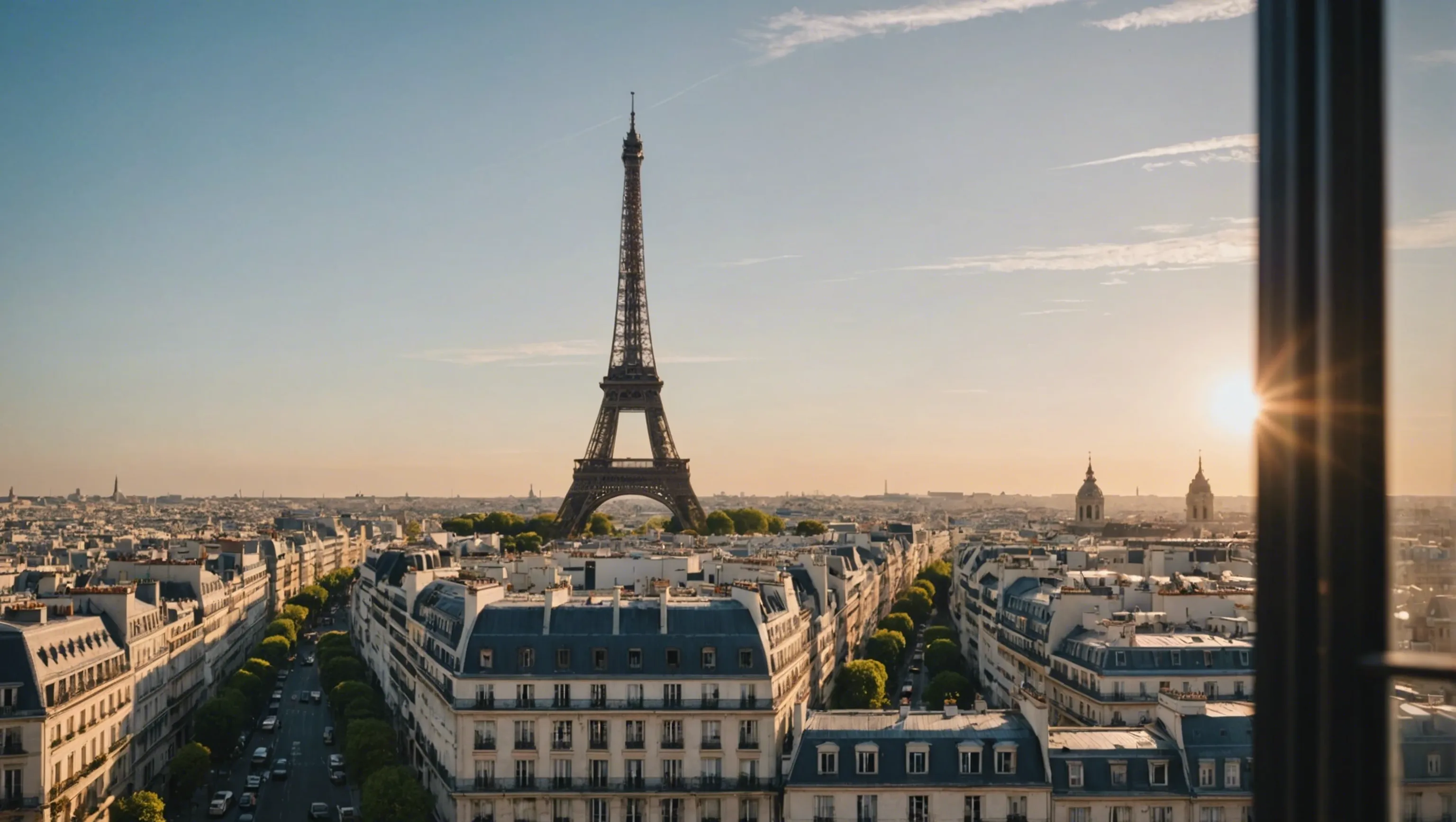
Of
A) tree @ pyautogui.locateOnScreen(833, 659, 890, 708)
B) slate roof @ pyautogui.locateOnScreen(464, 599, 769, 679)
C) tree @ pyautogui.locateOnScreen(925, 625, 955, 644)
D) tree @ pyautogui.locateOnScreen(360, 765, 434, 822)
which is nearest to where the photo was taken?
tree @ pyautogui.locateOnScreen(360, 765, 434, 822)

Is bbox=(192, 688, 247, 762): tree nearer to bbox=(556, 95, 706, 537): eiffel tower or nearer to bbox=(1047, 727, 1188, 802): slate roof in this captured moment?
bbox=(1047, 727, 1188, 802): slate roof

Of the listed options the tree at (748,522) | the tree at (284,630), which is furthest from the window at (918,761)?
the tree at (748,522)

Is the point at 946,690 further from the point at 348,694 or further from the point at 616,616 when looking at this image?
the point at 348,694

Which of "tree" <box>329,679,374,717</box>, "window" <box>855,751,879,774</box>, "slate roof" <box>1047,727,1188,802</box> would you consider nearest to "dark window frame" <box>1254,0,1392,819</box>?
"window" <box>855,751,879,774</box>

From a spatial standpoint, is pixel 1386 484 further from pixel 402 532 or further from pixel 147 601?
pixel 402 532

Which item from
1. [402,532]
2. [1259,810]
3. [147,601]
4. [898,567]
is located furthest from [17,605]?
[402,532]

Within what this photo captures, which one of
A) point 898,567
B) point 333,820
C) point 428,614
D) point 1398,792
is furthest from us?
point 898,567

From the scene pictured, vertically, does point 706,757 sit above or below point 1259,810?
below
